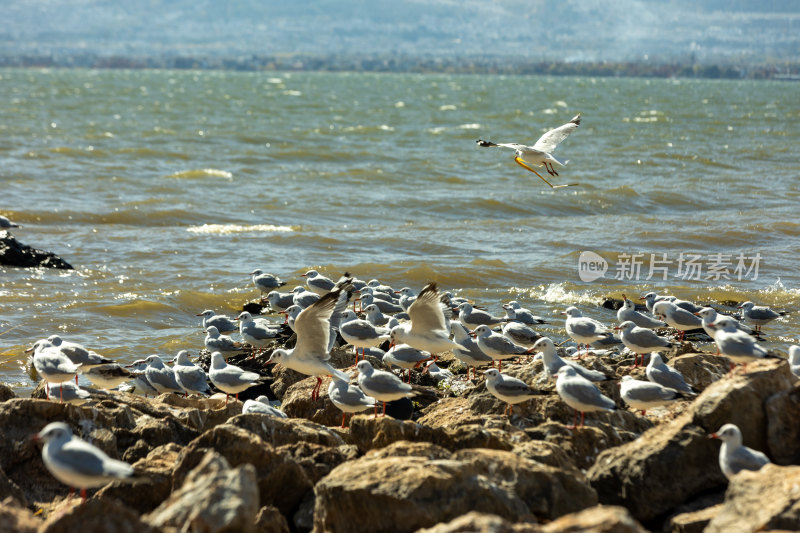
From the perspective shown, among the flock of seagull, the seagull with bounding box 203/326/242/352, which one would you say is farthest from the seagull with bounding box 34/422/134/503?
the seagull with bounding box 203/326/242/352

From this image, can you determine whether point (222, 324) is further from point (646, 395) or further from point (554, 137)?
point (646, 395)

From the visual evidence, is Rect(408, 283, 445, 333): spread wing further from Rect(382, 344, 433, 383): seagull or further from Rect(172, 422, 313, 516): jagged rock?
Rect(172, 422, 313, 516): jagged rock

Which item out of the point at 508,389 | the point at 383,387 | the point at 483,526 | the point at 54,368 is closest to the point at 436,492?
the point at 483,526

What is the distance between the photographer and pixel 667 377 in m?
7.67

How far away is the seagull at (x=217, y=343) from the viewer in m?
10.4

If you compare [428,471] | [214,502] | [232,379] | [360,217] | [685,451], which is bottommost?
[360,217]

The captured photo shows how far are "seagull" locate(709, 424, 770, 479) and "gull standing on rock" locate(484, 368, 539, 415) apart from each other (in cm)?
192

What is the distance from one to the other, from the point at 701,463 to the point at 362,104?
6691 centimetres

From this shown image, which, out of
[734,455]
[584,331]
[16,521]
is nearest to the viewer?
[16,521]

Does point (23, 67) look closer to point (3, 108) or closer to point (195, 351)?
point (3, 108)

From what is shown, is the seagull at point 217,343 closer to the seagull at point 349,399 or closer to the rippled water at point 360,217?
the rippled water at point 360,217

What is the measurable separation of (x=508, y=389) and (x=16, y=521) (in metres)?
3.82

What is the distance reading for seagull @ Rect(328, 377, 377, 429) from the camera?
25.0 feet

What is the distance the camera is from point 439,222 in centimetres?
2164
